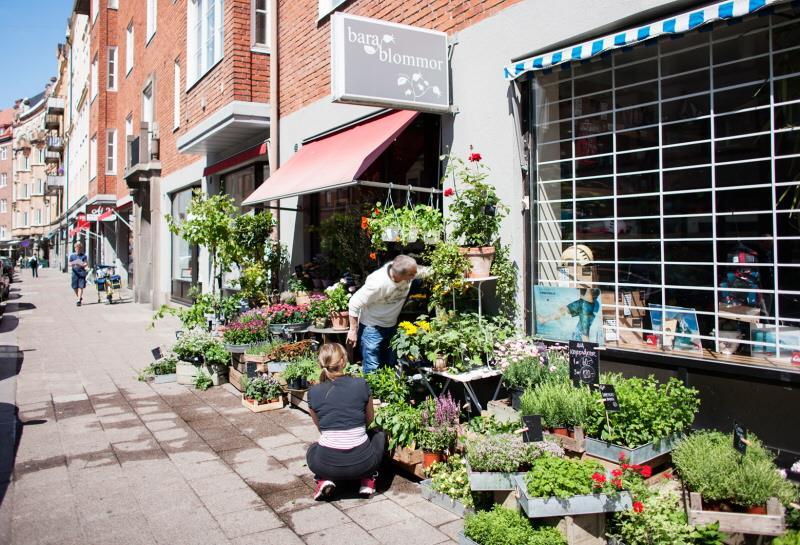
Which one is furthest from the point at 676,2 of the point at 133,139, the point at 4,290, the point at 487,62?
the point at 4,290

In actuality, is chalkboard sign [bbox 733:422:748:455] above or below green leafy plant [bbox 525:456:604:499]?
above

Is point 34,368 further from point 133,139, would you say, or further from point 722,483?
point 133,139

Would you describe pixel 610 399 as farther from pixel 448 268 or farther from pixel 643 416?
pixel 448 268

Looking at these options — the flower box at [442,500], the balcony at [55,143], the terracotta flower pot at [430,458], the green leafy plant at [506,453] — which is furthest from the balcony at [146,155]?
the balcony at [55,143]

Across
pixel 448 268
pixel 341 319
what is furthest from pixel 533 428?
pixel 341 319

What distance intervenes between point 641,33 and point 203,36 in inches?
428

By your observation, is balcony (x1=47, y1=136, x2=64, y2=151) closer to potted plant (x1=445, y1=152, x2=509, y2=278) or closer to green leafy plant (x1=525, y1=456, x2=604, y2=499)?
potted plant (x1=445, y1=152, x2=509, y2=278)

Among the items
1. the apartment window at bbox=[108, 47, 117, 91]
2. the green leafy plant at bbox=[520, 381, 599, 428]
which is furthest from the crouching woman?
the apartment window at bbox=[108, 47, 117, 91]

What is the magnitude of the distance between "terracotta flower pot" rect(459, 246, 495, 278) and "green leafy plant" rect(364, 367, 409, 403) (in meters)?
1.22

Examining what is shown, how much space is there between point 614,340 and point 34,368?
30.4ft

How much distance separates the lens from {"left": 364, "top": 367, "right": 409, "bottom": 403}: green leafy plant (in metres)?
5.75

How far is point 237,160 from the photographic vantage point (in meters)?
12.6

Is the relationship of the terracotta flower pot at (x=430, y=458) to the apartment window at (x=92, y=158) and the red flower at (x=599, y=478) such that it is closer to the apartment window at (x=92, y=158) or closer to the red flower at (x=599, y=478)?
the red flower at (x=599, y=478)

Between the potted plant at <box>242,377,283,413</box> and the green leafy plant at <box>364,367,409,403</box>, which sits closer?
the green leafy plant at <box>364,367,409,403</box>
